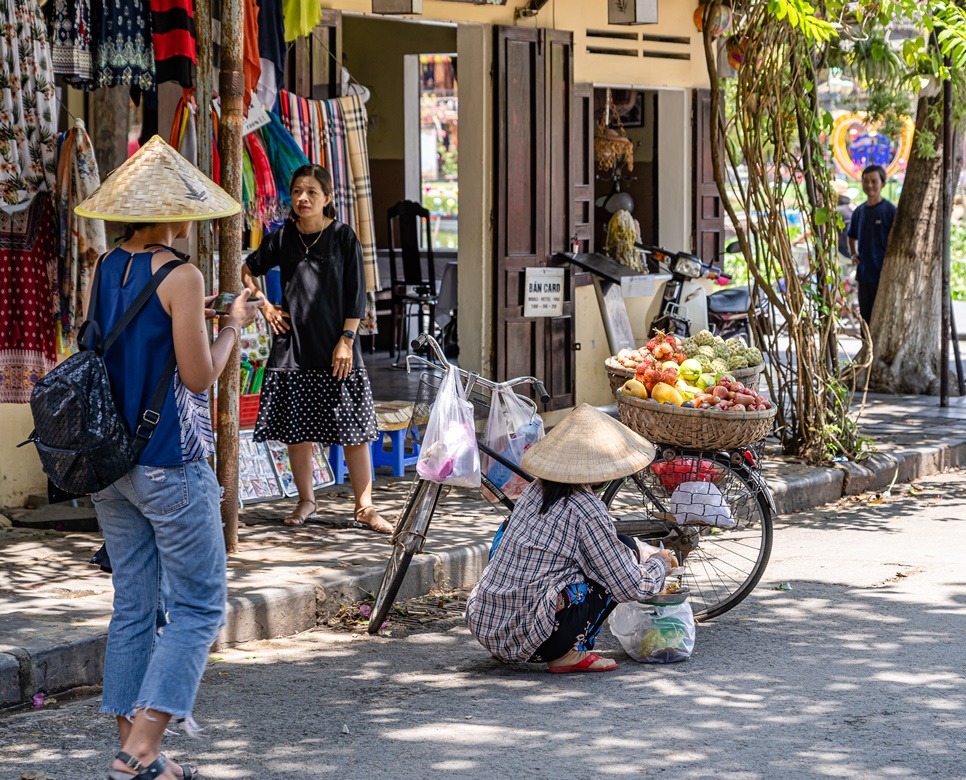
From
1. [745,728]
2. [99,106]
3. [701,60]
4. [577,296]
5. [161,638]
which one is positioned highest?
[701,60]

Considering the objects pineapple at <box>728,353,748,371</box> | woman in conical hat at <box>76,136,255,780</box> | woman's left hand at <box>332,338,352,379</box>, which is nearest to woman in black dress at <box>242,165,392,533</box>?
woman's left hand at <box>332,338,352,379</box>

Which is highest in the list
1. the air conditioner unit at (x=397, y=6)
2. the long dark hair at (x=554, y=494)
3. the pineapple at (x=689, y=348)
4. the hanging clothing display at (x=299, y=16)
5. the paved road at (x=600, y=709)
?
the air conditioner unit at (x=397, y=6)

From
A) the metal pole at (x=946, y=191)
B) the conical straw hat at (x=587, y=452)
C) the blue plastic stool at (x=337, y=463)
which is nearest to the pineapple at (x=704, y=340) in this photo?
the conical straw hat at (x=587, y=452)

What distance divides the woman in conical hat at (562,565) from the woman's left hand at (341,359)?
2069mm

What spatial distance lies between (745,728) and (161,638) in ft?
6.46

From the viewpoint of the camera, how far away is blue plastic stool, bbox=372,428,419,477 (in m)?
9.05

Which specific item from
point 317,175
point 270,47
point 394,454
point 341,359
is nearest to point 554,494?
point 341,359

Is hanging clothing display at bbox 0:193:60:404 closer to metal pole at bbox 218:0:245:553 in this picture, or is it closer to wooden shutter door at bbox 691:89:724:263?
metal pole at bbox 218:0:245:553

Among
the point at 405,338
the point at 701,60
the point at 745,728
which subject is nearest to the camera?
the point at 745,728

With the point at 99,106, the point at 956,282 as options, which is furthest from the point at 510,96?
the point at 956,282

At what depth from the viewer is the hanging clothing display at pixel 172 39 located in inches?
280

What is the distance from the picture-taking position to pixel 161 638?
13.3 feet

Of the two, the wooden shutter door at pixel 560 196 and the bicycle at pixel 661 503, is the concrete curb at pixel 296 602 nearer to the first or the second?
the bicycle at pixel 661 503

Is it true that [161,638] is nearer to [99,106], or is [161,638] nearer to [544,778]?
[544,778]
